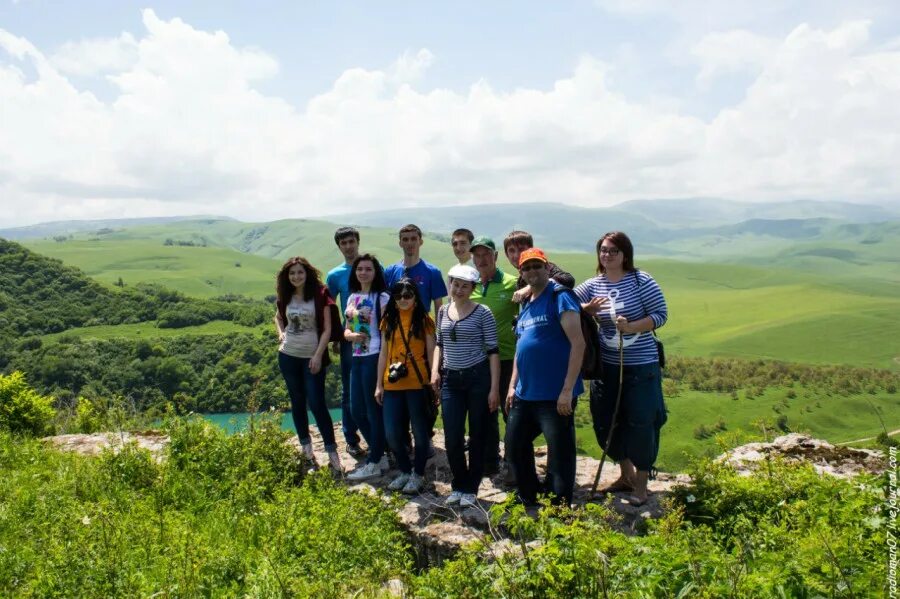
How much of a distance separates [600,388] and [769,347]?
138691 mm

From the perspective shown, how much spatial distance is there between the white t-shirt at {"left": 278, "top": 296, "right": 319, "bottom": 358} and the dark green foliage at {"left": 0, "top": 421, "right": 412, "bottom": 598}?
1333mm

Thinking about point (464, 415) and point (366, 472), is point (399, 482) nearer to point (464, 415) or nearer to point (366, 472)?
point (366, 472)

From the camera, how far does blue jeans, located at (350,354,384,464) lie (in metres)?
6.11

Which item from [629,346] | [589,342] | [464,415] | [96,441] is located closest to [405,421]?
[464,415]

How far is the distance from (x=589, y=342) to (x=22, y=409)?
9991 millimetres

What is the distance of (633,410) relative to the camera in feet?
16.7

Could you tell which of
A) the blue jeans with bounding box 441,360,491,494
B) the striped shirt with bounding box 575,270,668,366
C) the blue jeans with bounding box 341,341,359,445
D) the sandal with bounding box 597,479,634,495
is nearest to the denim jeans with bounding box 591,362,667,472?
the striped shirt with bounding box 575,270,668,366

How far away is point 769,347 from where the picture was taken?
12419 centimetres

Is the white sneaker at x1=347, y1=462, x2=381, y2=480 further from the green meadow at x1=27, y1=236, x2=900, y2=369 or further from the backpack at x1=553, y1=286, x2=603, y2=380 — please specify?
the green meadow at x1=27, y1=236, x2=900, y2=369

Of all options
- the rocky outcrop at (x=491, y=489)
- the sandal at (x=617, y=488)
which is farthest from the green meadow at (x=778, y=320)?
the sandal at (x=617, y=488)

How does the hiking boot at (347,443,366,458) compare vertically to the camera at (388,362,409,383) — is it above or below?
below

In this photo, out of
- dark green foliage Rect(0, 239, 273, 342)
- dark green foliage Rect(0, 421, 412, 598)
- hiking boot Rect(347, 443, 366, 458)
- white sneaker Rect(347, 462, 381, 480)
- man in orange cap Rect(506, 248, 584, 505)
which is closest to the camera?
dark green foliage Rect(0, 421, 412, 598)

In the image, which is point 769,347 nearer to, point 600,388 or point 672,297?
point 672,297

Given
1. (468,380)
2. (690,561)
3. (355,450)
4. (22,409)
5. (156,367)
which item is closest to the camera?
(690,561)
